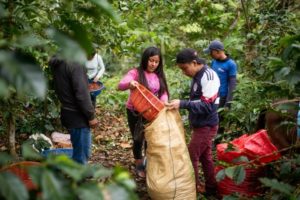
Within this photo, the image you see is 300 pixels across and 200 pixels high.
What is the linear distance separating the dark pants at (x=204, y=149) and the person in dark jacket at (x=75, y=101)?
95 centimetres

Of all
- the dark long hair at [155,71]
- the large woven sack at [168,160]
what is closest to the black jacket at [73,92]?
the large woven sack at [168,160]

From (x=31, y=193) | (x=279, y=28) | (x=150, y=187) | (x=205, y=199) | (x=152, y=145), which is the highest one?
(x=279, y=28)

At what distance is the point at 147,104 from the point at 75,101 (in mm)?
630

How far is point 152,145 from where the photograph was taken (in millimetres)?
3490

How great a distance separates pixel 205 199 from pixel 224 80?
6.41 feet

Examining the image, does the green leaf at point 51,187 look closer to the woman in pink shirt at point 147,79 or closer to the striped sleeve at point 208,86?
the striped sleeve at point 208,86

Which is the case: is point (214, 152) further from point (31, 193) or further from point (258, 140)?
point (31, 193)

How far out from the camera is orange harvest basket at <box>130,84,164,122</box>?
3492 mm

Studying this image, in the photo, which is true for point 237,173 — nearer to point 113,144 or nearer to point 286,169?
point 286,169

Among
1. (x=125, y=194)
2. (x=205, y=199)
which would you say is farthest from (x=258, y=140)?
(x=125, y=194)

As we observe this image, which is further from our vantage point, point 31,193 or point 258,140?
point 258,140

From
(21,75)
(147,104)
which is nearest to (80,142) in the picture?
(147,104)

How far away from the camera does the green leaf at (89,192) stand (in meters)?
0.92

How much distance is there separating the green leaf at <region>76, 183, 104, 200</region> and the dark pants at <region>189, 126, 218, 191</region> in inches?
111
